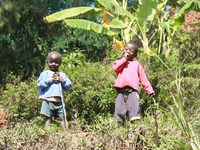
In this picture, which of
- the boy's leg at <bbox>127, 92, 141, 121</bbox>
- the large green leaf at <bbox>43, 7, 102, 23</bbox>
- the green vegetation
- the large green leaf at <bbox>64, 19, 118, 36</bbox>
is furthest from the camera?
the large green leaf at <bbox>43, 7, 102, 23</bbox>

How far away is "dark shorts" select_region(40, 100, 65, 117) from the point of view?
5367 millimetres

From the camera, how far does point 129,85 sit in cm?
527

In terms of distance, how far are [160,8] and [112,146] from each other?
6.09 meters

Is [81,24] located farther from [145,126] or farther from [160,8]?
[145,126]

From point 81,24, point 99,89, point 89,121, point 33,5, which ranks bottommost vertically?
point 89,121

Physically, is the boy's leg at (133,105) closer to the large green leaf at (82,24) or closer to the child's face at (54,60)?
the child's face at (54,60)

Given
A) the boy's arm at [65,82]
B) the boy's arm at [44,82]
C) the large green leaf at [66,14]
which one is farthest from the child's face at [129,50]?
the large green leaf at [66,14]

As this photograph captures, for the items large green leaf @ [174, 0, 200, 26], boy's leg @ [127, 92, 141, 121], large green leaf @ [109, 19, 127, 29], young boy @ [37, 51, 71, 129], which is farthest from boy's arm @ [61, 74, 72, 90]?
large green leaf @ [174, 0, 200, 26]

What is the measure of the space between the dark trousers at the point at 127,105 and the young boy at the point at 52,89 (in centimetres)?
69

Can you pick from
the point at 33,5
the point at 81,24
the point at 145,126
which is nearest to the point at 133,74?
the point at 145,126

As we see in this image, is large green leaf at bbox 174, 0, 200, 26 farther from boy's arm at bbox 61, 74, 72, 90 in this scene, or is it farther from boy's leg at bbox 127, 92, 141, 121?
boy's arm at bbox 61, 74, 72, 90

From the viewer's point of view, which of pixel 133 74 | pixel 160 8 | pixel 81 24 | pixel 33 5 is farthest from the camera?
pixel 33 5

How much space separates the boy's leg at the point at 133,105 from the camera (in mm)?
5207

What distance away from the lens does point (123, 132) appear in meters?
3.38
